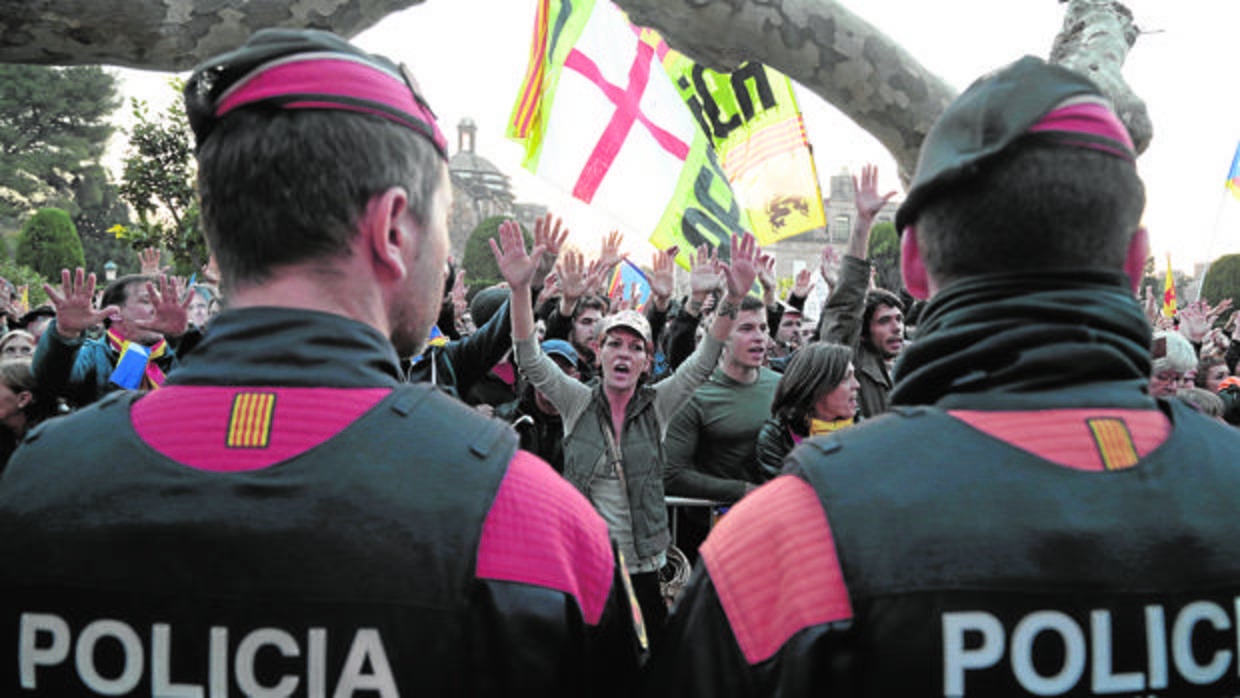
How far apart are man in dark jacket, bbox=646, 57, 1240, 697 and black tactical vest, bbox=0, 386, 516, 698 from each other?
38 cm

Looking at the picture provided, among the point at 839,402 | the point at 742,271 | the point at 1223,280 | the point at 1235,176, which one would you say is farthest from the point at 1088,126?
the point at 1223,280

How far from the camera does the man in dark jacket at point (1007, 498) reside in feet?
4.12

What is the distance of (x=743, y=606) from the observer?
136 cm

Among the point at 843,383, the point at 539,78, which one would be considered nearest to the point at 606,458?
the point at 843,383

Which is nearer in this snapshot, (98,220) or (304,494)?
(304,494)

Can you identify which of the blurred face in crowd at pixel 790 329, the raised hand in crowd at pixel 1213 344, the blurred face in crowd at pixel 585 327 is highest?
the blurred face in crowd at pixel 585 327

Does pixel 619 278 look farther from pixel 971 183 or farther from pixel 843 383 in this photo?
pixel 971 183

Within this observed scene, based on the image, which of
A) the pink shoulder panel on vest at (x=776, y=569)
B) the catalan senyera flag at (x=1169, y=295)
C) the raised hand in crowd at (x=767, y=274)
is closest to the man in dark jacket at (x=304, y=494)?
the pink shoulder panel on vest at (x=776, y=569)

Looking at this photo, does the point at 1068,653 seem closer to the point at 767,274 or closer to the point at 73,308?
the point at 73,308

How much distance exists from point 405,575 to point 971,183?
958mm

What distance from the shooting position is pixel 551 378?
4574 millimetres

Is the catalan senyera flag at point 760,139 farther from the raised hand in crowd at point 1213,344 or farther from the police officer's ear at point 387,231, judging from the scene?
the raised hand in crowd at point 1213,344

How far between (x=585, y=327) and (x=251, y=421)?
18.0ft

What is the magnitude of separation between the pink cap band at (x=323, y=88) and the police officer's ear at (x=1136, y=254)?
1111 mm
